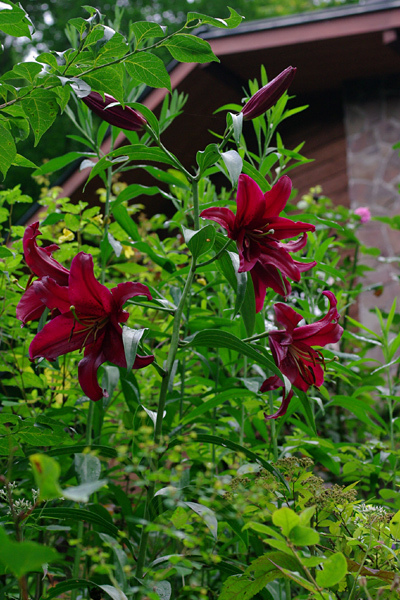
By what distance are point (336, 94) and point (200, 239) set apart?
14.2 ft

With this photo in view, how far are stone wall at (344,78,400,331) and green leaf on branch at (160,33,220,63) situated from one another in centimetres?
341

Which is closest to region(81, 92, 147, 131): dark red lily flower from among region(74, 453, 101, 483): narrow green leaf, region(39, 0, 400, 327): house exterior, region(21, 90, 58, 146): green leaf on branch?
region(21, 90, 58, 146): green leaf on branch

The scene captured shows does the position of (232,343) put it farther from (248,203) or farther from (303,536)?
Answer: (303,536)

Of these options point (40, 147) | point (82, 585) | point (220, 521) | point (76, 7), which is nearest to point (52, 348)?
point (82, 585)

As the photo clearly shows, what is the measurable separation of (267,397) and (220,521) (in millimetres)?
354

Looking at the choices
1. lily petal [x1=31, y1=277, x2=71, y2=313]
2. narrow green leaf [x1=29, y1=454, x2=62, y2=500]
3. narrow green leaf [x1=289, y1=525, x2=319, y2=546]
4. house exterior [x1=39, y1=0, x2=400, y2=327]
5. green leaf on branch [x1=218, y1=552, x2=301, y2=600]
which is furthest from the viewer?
house exterior [x1=39, y1=0, x2=400, y2=327]

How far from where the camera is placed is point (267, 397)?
1.66 meters

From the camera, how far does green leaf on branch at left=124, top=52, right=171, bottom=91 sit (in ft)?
3.55

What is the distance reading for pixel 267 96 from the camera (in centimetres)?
116

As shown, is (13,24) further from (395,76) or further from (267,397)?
(395,76)

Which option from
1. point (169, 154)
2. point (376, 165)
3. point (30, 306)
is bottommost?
point (376, 165)

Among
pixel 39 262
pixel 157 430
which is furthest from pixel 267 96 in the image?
pixel 157 430

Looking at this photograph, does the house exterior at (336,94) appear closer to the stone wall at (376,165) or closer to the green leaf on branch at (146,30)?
the stone wall at (376,165)

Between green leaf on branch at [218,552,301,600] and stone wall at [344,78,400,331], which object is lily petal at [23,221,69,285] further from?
stone wall at [344,78,400,331]
